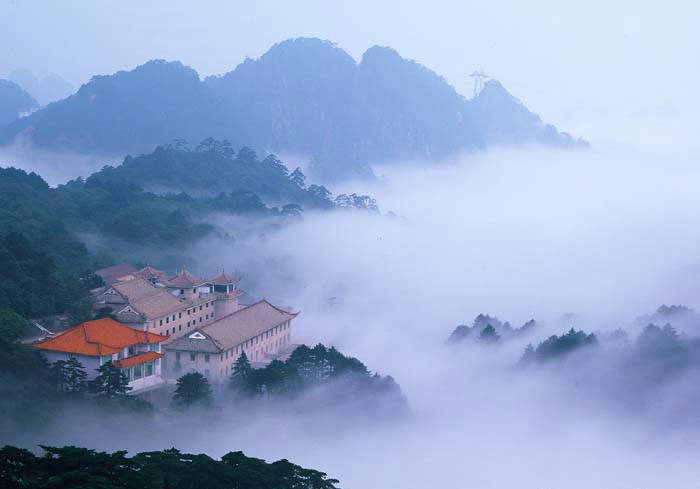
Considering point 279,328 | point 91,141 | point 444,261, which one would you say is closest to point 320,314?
point 279,328

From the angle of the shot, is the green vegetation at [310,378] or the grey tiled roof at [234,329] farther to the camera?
the grey tiled roof at [234,329]

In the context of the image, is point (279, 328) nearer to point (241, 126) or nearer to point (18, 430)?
point (18, 430)

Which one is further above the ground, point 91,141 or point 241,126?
point 241,126

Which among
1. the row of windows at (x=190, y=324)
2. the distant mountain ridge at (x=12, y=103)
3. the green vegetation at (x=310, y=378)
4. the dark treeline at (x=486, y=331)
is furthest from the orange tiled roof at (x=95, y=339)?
the distant mountain ridge at (x=12, y=103)

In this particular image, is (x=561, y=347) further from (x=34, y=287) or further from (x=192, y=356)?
(x=34, y=287)

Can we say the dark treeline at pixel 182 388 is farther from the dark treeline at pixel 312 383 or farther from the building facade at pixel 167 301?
the building facade at pixel 167 301

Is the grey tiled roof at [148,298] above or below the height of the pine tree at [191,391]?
above

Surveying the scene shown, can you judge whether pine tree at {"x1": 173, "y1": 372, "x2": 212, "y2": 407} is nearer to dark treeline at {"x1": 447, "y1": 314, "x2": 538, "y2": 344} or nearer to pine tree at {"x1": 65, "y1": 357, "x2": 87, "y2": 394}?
pine tree at {"x1": 65, "y1": 357, "x2": 87, "y2": 394}
